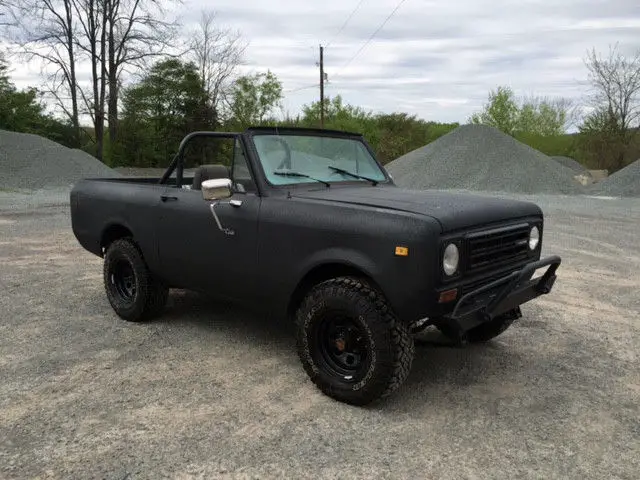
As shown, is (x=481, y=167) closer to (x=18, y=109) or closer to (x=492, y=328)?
(x=492, y=328)

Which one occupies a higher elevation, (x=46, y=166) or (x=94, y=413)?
(x=46, y=166)

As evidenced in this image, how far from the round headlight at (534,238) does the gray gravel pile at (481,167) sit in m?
20.2

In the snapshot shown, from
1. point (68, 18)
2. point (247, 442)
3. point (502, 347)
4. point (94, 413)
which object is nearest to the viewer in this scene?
point (247, 442)

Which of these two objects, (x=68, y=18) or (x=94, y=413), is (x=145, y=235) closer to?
(x=94, y=413)

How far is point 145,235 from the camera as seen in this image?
5059 millimetres

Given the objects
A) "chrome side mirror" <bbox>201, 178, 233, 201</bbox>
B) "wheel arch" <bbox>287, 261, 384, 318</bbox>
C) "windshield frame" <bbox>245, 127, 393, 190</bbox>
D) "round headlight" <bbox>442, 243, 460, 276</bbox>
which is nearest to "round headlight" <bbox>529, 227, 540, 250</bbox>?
"round headlight" <bbox>442, 243, 460, 276</bbox>

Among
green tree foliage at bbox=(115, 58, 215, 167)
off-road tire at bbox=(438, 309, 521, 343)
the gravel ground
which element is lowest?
the gravel ground

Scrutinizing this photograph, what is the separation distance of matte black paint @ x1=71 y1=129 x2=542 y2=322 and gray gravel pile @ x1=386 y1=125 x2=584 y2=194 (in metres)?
20.3

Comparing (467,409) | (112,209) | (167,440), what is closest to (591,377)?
(467,409)

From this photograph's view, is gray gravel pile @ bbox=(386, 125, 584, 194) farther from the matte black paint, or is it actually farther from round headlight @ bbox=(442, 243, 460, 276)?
round headlight @ bbox=(442, 243, 460, 276)

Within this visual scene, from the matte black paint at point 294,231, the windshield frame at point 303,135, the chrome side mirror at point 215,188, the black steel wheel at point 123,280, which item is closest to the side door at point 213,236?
the matte black paint at point 294,231

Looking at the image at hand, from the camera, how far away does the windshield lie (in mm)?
4340

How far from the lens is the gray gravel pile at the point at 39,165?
24663 mm

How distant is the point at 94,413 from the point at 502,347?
3279 millimetres
